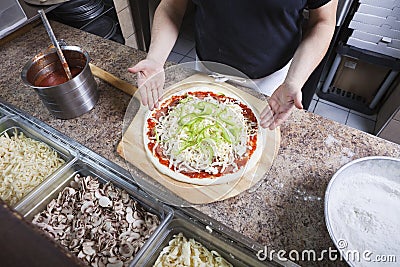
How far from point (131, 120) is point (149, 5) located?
6.27 ft

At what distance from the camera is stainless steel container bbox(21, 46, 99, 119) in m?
1.11

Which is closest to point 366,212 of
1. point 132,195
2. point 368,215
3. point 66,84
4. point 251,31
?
point 368,215

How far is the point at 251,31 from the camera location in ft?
4.12

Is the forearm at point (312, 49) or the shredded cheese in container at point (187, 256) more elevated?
the forearm at point (312, 49)

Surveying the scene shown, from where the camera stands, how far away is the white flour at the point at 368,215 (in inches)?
30.4

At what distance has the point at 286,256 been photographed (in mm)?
832

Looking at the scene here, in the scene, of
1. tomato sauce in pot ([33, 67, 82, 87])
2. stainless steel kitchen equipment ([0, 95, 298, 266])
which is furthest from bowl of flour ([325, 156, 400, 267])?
tomato sauce in pot ([33, 67, 82, 87])

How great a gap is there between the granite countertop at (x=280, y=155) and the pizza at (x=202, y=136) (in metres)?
0.12

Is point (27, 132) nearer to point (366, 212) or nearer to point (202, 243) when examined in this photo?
point (202, 243)

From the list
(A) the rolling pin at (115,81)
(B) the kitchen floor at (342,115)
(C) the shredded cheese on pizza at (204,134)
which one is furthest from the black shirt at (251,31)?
(B) the kitchen floor at (342,115)

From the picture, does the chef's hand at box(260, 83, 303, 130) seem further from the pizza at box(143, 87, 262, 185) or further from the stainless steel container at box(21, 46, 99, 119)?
the stainless steel container at box(21, 46, 99, 119)

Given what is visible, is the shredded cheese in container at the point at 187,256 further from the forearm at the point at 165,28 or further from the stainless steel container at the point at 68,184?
the forearm at the point at 165,28

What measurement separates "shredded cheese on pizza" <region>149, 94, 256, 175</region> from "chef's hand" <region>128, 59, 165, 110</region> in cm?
10

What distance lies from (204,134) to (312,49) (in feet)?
1.93
